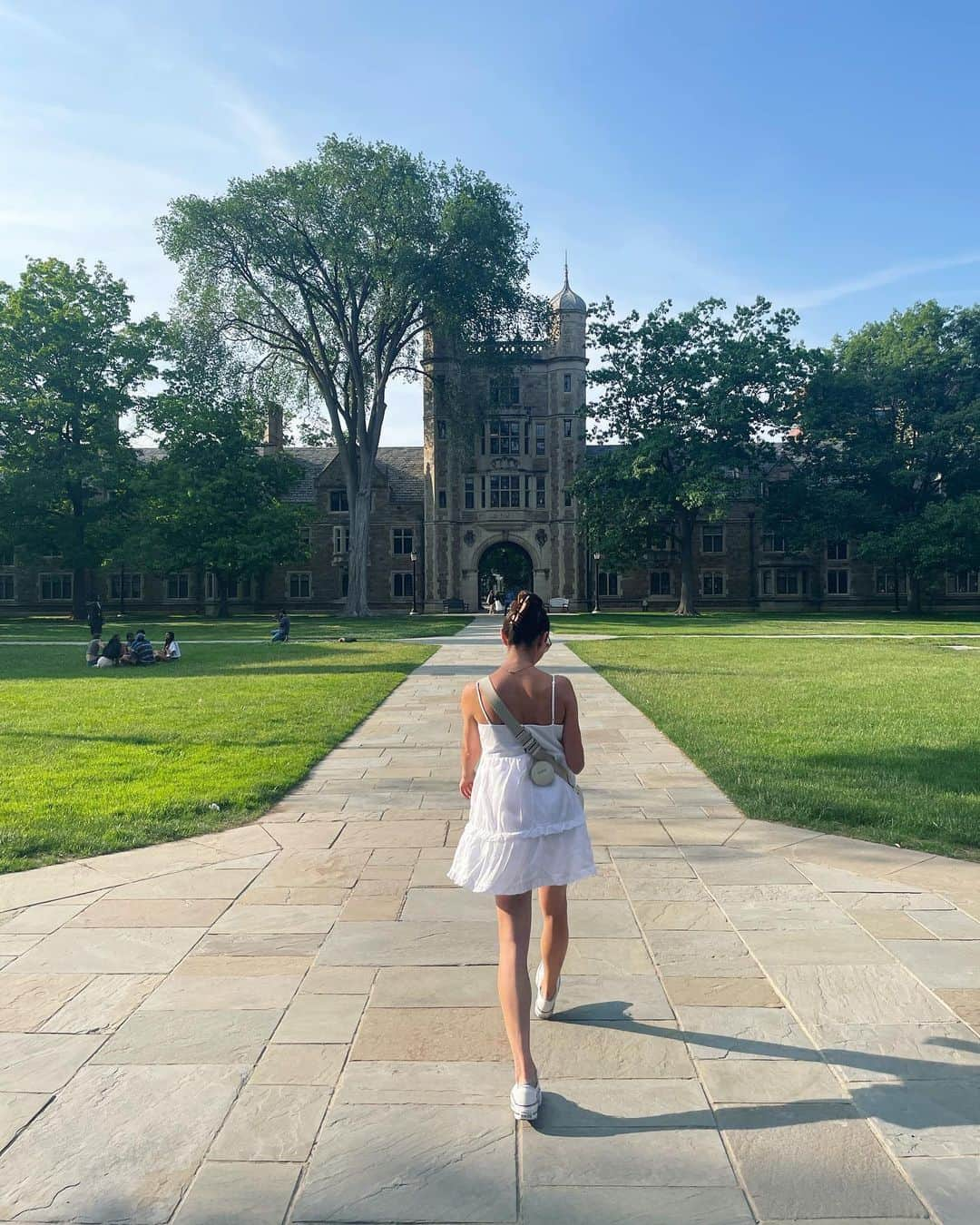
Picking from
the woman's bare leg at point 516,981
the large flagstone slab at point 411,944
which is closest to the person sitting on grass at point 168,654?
the large flagstone slab at point 411,944

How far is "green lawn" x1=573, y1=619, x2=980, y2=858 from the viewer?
6891 millimetres

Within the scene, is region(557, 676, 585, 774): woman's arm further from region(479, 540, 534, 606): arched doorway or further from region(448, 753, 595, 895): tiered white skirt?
region(479, 540, 534, 606): arched doorway

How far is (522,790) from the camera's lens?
3.27 metres

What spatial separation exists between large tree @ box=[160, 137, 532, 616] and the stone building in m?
13.4

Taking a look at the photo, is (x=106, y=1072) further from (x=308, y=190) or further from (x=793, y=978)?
(x=308, y=190)

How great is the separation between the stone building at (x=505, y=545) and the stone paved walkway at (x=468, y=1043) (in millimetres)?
45948

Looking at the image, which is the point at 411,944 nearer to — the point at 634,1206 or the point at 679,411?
the point at 634,1206

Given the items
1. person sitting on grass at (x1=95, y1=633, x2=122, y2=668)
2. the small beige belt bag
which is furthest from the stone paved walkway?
person sitting on grass at (x1=95, y1=633, x2=122, y2=668)

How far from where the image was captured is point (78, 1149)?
278 centimetres

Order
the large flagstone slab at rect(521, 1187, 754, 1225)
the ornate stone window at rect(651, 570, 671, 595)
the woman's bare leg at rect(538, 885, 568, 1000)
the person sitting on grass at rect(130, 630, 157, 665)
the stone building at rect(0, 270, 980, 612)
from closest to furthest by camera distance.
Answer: the large flagstone slab at rect(521, 1187, 754, 1225) < the woman's bare leg at rect(538, 885, 568, 1000) < the person sitting on grass at rect(130, 630, 157, 665) < the stone building at rect(0, 270, 980, 612) < the ornate stone window at rect(651, 570, 671, 595)

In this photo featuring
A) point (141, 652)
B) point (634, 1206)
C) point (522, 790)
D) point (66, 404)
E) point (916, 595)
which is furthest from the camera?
point (916, 595)

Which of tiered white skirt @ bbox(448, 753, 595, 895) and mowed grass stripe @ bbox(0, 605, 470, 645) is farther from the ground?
tiered white skirt @ bbox(448, 753, 595, 895)

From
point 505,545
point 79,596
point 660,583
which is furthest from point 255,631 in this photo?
point 660,583

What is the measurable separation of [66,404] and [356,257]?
14.6 m
